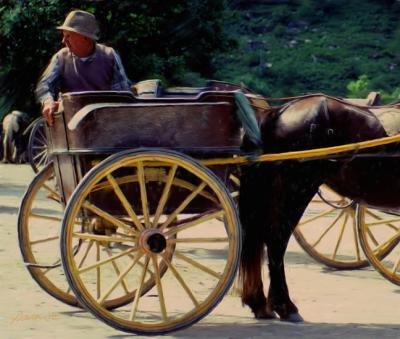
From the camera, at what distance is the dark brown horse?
703cm

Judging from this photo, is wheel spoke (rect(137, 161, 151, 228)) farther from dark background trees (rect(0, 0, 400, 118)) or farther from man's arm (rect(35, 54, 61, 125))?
dark background trees (rect(0, 0, 400, 118))

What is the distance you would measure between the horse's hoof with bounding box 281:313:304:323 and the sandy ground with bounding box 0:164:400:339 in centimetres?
5

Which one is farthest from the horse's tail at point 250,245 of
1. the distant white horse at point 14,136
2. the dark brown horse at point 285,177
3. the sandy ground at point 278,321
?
the distant white horse at point 14,136

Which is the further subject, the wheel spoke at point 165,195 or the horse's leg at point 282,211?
the horse's leg at point 282,211

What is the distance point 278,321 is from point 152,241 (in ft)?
3.57

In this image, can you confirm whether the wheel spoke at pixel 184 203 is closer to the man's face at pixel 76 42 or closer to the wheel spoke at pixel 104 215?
the wheel spoke at pixel 104 215

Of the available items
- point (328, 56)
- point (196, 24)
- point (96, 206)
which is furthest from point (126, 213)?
point (328, 56)

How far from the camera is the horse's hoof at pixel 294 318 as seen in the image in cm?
695

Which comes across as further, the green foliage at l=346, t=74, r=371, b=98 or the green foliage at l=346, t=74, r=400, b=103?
the green foliage at l=346, t=74, r=371, b=98

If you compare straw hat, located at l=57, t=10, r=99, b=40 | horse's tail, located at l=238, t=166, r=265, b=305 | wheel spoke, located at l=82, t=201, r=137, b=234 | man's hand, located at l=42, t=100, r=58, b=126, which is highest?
straw hat, located at l=57, t=10, r=99, b=40

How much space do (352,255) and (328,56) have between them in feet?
117

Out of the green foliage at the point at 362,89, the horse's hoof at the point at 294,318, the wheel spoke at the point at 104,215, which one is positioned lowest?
the green foliage at the point at 362,89

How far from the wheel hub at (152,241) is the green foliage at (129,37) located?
1776 cm

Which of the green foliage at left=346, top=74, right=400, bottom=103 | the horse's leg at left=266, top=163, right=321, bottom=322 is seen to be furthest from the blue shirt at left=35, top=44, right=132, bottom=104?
the green foliage at left=346, top=74, right=400, bottom=103
